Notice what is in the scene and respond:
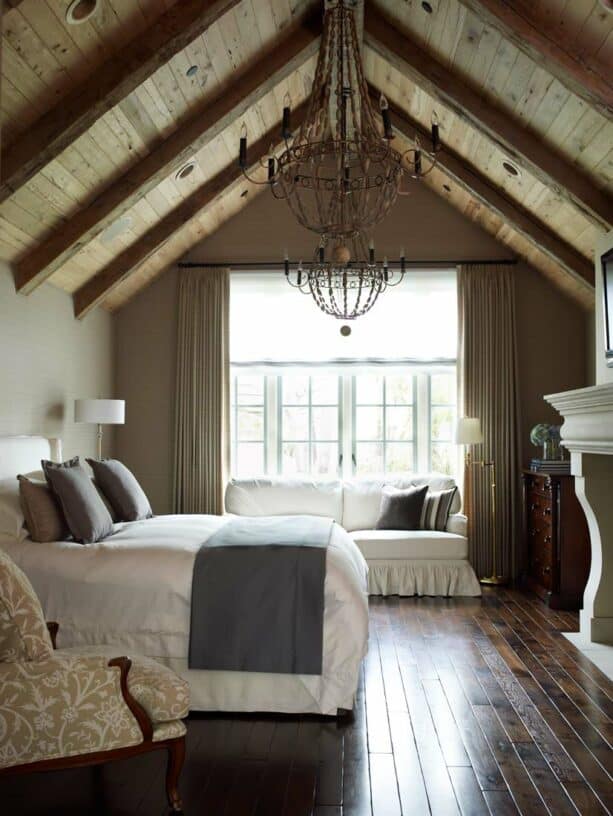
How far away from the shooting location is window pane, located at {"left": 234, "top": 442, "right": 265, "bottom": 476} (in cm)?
769

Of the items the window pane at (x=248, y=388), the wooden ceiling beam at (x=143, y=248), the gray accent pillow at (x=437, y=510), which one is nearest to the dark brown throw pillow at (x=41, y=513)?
the wooden ceiling beam at (x=143, y=248)

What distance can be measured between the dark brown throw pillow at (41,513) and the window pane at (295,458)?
3.54 meters

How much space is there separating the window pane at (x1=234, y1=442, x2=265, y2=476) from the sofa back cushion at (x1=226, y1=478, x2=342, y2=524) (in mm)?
536

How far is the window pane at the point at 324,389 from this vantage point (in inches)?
303

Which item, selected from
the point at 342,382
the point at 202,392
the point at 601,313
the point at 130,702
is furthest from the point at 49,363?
the point at 601,313

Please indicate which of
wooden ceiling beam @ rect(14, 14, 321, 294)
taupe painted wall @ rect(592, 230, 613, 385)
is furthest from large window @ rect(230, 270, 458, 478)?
wooden ceiling beam @ rect(14, 14, 321, 294)

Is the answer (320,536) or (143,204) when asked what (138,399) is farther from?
(320,536)

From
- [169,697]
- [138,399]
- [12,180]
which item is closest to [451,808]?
[169,697]

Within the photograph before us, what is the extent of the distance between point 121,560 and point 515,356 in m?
4.53

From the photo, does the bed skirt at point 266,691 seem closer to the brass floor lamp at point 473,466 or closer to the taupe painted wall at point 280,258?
the brass floor lamp at point 473,466

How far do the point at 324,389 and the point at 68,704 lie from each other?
536 centimetres

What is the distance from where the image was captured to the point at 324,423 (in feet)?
25.2

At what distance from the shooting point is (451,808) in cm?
277

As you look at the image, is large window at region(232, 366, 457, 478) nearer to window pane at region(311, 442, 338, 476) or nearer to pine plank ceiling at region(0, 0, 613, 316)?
window pane at region(311, 442, 338, 476)
